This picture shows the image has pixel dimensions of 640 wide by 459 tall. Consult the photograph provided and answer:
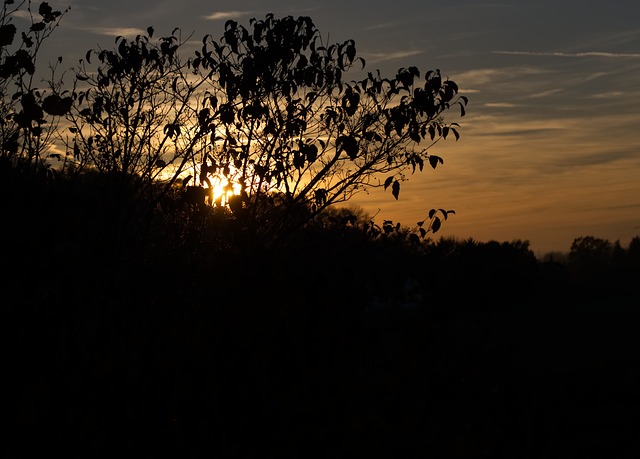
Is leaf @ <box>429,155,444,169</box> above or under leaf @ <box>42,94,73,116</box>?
above

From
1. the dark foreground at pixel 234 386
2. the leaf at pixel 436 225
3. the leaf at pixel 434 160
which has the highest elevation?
the leaf at pixel 434 160

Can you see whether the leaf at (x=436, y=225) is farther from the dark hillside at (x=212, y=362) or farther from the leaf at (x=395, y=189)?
the dark hillside at (x=212, y=362)

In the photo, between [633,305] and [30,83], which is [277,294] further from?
[633,305]

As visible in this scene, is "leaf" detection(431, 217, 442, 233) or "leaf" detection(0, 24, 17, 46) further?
"leaf" detection(431, 217, 442, 233)

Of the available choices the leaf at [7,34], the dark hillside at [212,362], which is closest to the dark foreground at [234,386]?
the dark hillside at [212,362]

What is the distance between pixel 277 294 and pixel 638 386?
793 inches

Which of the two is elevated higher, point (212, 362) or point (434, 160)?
point (434, 160)

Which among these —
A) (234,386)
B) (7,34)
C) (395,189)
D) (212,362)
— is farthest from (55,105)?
(395,189)

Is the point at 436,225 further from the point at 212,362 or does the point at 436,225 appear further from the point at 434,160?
the point at 212,362

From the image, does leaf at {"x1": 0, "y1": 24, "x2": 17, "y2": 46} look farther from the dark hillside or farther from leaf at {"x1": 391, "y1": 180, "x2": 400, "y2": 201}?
leaf at {"x1": 391, "y1": 180, "x2": 400, "y2": 201}

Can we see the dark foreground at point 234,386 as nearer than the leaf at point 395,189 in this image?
Yes

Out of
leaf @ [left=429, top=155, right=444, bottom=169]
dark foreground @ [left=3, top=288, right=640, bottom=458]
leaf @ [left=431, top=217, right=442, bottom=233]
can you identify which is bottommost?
dark foreground @ [left=3, top=288, right=640, bottom=458]

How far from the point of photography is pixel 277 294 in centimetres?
626

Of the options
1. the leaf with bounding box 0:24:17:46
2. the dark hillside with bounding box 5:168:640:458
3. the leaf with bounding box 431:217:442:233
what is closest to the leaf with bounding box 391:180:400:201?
the leaf with bounding box 431:217:442:233
